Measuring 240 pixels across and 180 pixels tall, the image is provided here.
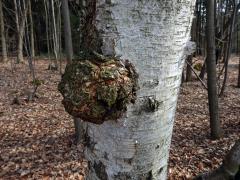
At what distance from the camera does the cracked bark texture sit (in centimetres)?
84

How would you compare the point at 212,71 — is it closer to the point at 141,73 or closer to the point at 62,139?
the point at 62,139

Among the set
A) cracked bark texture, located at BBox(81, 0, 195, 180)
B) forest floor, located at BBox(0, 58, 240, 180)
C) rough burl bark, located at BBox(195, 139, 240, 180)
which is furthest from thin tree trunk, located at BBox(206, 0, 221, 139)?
cracked bark texture, located at BBox(81, 0, 195, 180)

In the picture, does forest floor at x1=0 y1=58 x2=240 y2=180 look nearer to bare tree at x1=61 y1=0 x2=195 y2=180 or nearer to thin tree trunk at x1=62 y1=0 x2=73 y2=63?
thin tree trunk at x1=62 y1=0 x2=73 y2=63

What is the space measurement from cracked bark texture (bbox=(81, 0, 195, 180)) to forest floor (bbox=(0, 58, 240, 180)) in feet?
8.42

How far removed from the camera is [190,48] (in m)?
0.98

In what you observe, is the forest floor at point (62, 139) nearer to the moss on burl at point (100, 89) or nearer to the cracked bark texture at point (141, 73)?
the cracked bark texture at point (141, 73)

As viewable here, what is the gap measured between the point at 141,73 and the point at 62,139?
435cm

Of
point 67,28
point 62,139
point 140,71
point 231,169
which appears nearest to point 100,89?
point 140,71

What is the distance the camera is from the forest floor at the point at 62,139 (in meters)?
3.73

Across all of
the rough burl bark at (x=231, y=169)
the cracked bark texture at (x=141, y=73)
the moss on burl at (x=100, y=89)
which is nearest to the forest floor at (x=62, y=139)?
the rough burl bark at (x=231, y=169)

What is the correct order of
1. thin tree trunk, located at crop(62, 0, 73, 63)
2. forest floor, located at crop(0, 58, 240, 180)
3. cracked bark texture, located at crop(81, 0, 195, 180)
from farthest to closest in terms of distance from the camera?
thin tree trunk, located at crop(62, 0, 73, 63) < forest floor, located at crop(0, 58, 240, 180) < cracked bark texture, located at crop(81, 0, 195, 180)

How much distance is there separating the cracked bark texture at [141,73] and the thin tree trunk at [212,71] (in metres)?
3.65

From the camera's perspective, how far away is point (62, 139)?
5.01 m

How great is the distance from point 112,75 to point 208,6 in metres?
3.79
